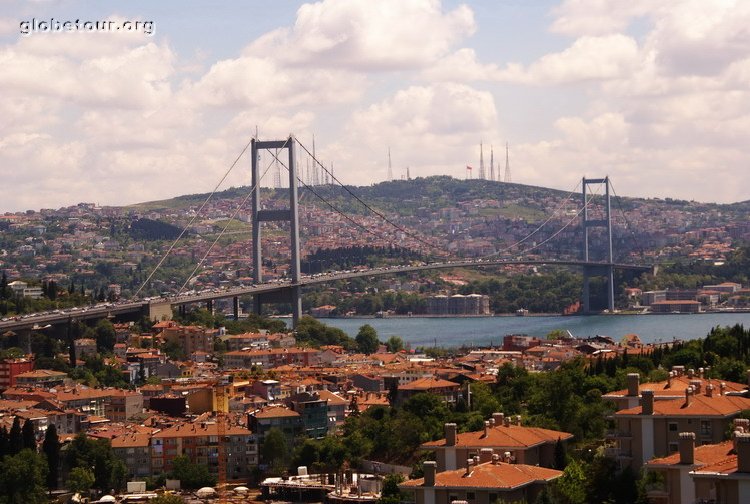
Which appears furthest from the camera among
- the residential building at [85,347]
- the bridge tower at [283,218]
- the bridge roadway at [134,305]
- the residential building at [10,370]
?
the bridge tower at [283,218]

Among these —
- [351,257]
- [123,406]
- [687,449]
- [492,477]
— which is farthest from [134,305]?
[351,257]

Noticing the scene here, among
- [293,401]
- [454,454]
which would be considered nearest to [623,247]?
[293,401]

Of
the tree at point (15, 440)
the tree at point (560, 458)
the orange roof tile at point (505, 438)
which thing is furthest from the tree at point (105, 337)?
the tree at point (560, 458)

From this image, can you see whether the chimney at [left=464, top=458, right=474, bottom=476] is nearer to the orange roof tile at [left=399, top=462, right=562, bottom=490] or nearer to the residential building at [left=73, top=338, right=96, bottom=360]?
the orange roof tile at [left=399, top=462, right=562, bottom=490]

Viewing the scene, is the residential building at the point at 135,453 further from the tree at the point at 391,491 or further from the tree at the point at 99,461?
the tree at the point at 391,491

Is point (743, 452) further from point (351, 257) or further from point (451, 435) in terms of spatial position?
point (351, 257)

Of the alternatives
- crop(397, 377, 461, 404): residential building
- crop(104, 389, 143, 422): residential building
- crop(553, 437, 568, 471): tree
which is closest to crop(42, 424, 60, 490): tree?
crop(397, 377, 461, 404): residential building

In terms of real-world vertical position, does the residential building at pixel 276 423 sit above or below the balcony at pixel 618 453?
below
